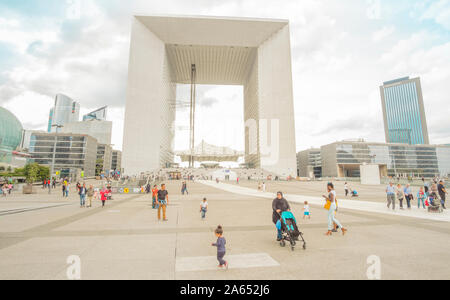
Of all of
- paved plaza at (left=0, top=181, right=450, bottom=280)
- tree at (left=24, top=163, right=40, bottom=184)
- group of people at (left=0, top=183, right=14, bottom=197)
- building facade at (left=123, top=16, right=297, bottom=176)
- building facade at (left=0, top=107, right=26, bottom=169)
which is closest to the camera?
paved plaza at (left=0, top=181, right=450, bottom=280)

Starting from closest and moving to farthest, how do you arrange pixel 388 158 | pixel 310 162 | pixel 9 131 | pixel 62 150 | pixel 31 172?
1. pixel 31 172
2. pixel 62 150
3. pixel 9 131
4. pixel 388 158
5. pixel 310 162

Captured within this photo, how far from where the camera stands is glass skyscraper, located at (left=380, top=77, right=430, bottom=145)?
159 m

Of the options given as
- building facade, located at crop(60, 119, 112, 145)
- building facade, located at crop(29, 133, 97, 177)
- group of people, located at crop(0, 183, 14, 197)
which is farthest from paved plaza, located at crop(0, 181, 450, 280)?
building facade, located at crop(60, 119, 112, 145)

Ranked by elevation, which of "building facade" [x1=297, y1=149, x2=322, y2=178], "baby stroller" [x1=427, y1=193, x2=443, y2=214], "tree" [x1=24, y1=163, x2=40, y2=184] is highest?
"building facade" [x1=297, y1=149, x2=322, y2=178]

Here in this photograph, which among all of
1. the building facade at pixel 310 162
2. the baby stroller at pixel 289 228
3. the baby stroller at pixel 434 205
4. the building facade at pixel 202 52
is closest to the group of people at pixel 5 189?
the baby stroller at pixel 289 228

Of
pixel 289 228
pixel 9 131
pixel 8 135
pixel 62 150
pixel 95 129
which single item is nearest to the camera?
pixel 289 228

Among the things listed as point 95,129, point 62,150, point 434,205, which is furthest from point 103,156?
point 434,205

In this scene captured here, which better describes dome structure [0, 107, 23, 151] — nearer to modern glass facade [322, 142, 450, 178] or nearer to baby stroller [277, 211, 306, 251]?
baby stroller [277, 211, 306, 251]

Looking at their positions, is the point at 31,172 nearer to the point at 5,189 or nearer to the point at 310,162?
→ the point at 5,189

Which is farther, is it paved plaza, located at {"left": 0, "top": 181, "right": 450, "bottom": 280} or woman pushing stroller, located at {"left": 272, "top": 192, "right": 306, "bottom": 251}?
woman pushing stroller, located at {"left": 272, "top": 192, "right": 306, "bottom": 251}

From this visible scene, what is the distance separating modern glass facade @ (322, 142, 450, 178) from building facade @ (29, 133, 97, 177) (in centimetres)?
11331

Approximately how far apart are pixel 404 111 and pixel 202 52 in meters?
171

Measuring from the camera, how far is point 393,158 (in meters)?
105
